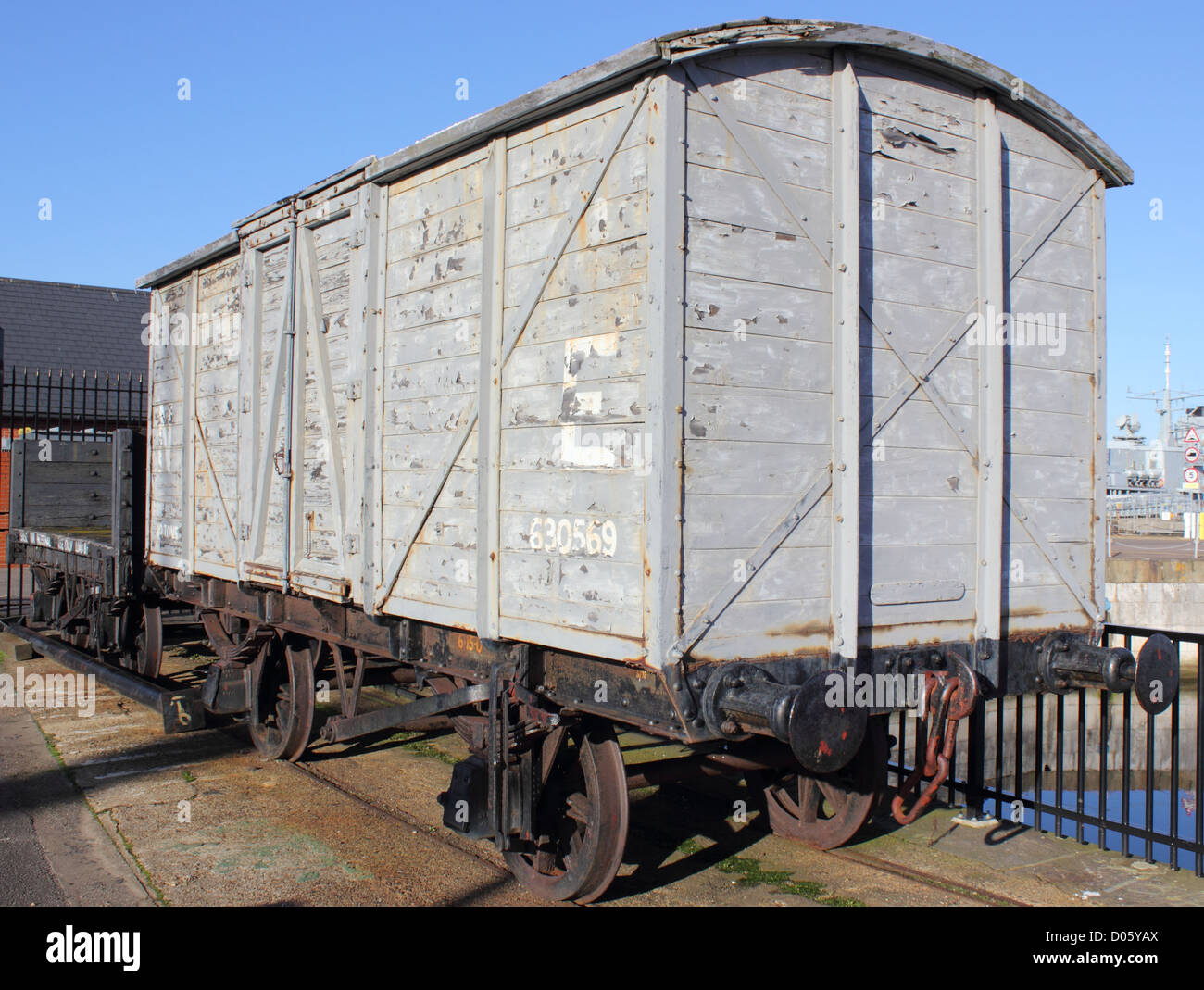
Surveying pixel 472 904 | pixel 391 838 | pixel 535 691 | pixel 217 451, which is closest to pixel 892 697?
pixel 535 691

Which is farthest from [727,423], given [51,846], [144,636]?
[144,636]

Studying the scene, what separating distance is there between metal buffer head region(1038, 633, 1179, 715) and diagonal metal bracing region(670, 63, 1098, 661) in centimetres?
40

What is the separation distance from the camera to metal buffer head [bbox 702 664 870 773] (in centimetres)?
370

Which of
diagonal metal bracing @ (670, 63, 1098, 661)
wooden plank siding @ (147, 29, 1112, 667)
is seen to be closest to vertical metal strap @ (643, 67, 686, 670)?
wooden plank siding @ (147, 29, 1112, 667)

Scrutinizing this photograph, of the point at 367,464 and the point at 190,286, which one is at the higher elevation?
the point at 190,286

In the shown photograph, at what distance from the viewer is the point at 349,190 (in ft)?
20.2

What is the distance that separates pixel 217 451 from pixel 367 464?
9.06ft

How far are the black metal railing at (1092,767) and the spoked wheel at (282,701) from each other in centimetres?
410

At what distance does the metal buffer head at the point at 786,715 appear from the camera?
370cm

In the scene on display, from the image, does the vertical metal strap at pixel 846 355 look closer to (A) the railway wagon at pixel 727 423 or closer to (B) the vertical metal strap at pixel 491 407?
(A) the railway wagon at pixel 727 423

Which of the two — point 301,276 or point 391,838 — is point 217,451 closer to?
point 301,276

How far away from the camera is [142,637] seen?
407 inches
